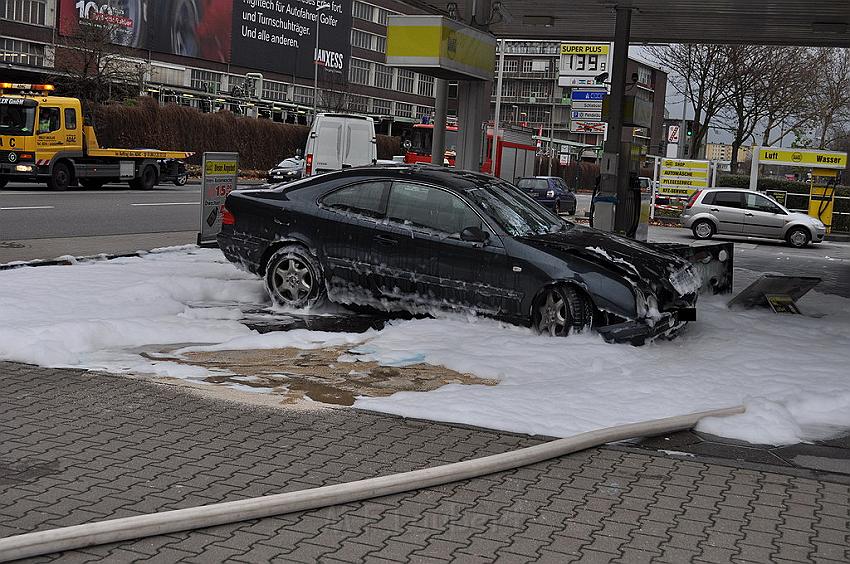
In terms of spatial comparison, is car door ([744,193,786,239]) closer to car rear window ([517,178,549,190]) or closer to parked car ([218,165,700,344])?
car rear window ([517,178,549,190])

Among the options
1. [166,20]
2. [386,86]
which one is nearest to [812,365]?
[166,20]

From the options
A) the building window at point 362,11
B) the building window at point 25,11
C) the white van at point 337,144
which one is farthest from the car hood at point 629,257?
the building window at point 362,11

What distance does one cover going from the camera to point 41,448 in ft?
19.0

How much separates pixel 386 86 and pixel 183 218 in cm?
9931

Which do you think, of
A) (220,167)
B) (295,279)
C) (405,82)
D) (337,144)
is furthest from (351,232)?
(405,82)

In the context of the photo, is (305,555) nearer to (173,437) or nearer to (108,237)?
(173,437)

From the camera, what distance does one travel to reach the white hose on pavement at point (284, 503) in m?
4.30

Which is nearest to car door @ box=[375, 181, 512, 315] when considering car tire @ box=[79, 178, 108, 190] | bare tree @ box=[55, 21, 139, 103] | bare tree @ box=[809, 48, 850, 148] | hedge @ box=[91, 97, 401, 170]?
car tire @ box=[79, 178, 108, 190]

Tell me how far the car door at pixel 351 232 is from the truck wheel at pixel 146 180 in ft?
83.9

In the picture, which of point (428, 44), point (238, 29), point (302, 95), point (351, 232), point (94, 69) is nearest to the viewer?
point (351, 232)

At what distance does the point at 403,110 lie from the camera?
413ft

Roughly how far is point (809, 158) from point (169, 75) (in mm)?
58928

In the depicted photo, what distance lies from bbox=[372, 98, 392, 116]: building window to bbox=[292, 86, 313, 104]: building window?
11870 millimetres

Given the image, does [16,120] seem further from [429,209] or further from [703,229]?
[429,209]
